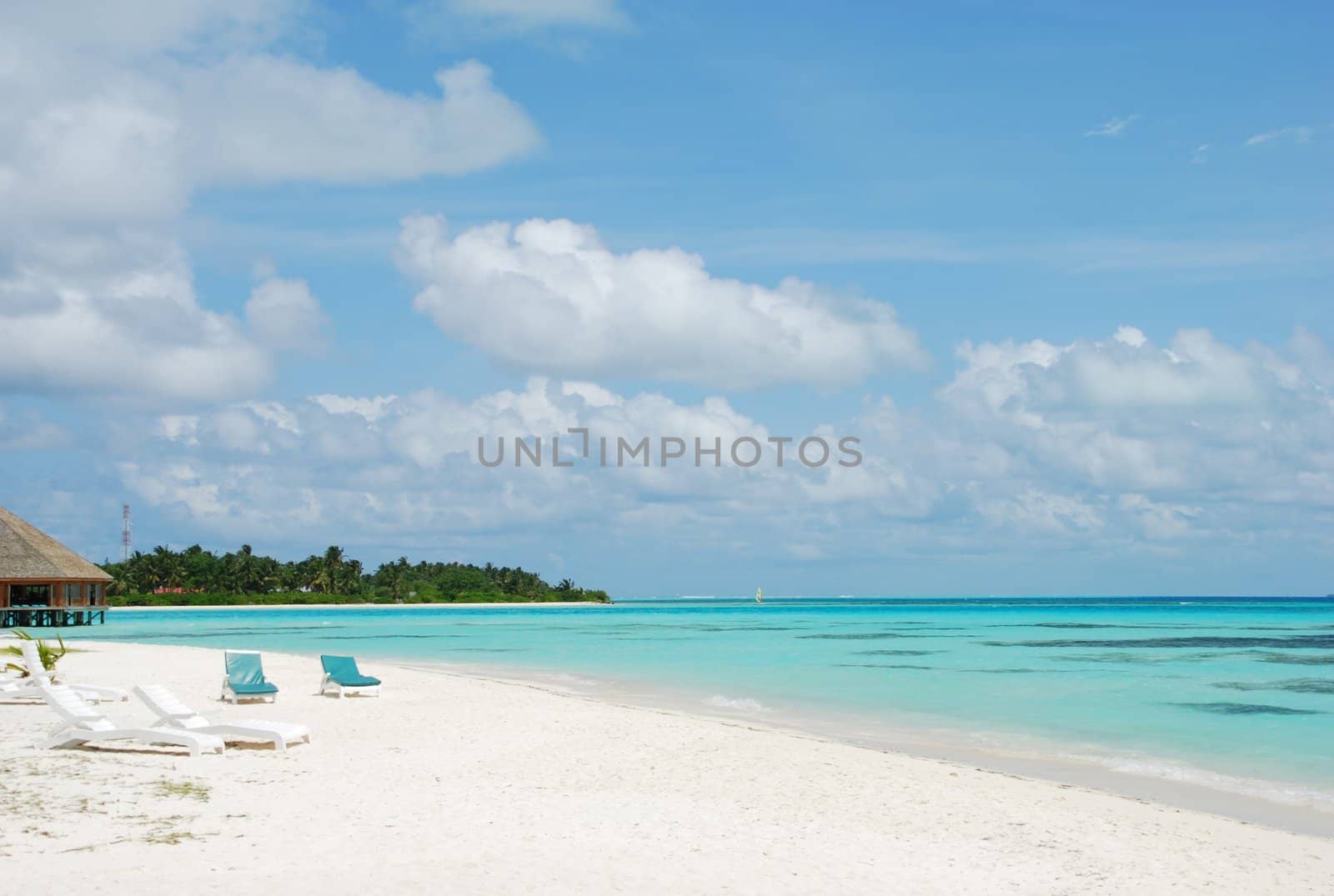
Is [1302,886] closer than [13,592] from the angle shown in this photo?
Yes

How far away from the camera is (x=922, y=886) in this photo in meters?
6.75

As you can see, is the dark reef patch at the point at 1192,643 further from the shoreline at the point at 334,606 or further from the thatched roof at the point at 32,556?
the shoreline at the point at 334,606

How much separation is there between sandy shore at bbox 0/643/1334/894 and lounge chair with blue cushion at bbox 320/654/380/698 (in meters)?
4.15

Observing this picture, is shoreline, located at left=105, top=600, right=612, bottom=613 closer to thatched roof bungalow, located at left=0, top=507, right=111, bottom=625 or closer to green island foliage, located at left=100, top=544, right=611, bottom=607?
green island foliage, located at left=100, top=544, right=611, bottom=607

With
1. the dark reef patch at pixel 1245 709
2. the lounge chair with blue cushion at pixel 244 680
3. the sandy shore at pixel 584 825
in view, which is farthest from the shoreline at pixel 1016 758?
the dark reef patch at pixel 1245 709

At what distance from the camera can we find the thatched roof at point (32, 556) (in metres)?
39.0

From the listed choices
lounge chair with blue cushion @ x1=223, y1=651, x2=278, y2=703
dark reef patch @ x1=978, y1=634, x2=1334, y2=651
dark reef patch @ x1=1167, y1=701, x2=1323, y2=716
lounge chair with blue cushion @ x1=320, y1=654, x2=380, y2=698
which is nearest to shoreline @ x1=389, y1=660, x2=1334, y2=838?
lounge chair with blue cushion @ x1=320, y1=654, x2=380, y2=698

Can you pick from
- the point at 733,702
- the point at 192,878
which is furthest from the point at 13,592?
the point at 192,878

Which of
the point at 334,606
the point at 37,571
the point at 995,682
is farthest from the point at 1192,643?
the point at 334,606

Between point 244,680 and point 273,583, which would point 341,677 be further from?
point 273,583

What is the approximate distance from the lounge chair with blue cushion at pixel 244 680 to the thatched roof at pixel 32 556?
28.0 meters

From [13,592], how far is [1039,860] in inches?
2000

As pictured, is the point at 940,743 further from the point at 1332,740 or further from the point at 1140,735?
the point at 1332,740

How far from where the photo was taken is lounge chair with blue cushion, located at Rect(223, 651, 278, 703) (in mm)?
15539
